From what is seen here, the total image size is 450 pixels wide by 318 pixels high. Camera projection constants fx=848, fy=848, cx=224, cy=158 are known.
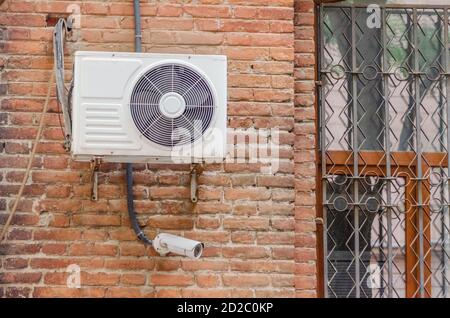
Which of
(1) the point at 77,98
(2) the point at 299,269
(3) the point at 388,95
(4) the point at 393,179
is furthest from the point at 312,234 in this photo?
(1) the point at 77,98

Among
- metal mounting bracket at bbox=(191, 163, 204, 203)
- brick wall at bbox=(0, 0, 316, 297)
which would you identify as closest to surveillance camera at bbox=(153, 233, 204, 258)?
brick wall at bbox=(0, 0, 316, 297)

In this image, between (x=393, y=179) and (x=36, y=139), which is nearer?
(x=36, y=139)

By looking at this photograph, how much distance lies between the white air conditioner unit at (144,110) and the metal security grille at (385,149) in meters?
1.02

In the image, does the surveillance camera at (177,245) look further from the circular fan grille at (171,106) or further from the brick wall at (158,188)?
the circular fan grille at (171,106)

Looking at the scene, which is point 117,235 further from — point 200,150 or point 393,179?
point 393,179

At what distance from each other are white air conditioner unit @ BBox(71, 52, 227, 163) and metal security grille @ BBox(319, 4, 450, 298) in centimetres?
102

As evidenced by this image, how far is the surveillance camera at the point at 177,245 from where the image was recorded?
13.1 ft

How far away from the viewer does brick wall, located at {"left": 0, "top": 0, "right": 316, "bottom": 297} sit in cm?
427

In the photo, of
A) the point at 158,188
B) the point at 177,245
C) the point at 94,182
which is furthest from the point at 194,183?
the point at 94,182

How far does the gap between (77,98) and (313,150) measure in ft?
4.47

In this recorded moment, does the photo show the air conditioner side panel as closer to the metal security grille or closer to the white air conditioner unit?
the white air conditioner unit

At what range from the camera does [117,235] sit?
4293mm

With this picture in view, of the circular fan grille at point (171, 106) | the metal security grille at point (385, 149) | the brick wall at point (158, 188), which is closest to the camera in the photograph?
the circular fan grille at point (171, 106)

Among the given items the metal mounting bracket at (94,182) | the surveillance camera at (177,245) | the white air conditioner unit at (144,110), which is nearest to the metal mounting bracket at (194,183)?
the surveillance camera at (177,245)
